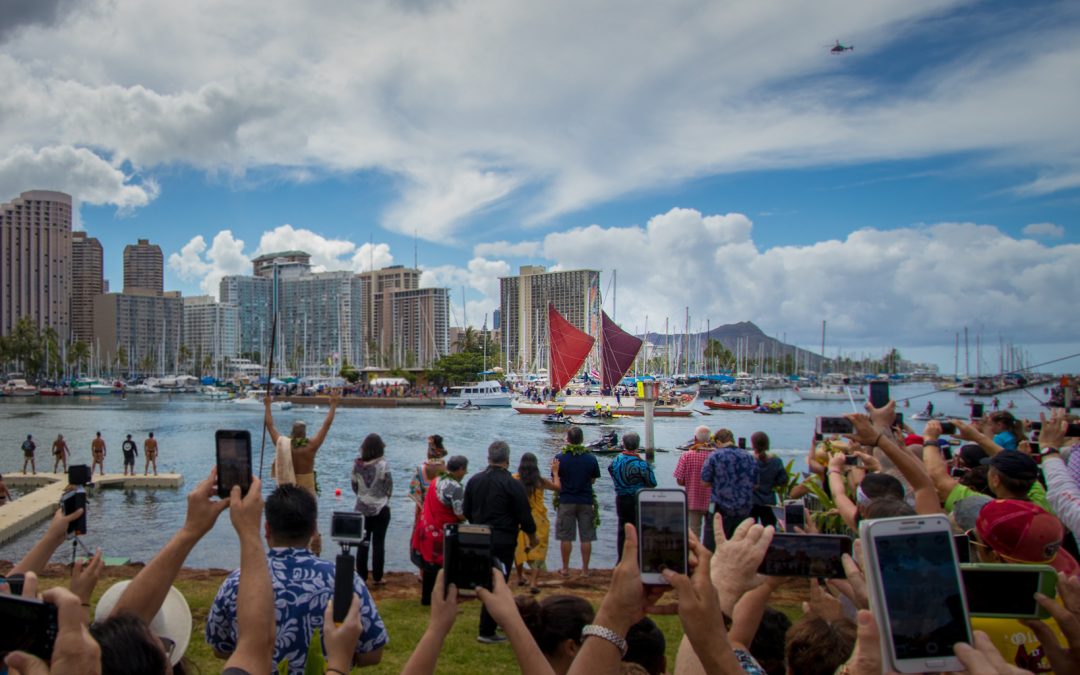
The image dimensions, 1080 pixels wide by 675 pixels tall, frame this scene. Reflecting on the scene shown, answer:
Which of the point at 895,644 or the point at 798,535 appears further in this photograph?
the point at 798,535

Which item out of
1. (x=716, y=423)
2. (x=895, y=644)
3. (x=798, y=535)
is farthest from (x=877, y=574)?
(x=716, y=423)

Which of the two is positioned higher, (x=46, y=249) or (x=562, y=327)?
(x=46, y=249)

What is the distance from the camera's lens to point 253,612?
7.49 feet

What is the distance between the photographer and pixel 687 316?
105 metres

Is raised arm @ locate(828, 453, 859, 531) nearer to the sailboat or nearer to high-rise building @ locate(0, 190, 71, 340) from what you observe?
the sailboat

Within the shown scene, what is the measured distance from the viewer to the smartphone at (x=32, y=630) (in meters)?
1.72

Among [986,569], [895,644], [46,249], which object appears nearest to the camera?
[895,644]

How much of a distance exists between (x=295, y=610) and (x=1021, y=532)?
114 inches

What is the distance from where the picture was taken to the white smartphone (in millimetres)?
1853

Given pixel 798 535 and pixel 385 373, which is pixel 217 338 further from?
pixel 798 535

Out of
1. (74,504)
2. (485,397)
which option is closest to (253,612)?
(74,504)

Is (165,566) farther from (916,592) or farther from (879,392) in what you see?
(879,392)

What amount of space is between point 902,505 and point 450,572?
7.41 feet

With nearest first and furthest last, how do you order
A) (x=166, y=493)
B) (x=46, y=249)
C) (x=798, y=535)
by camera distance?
(x=798, y=535)
(x=166, y=493)
(x=46, y=249)
